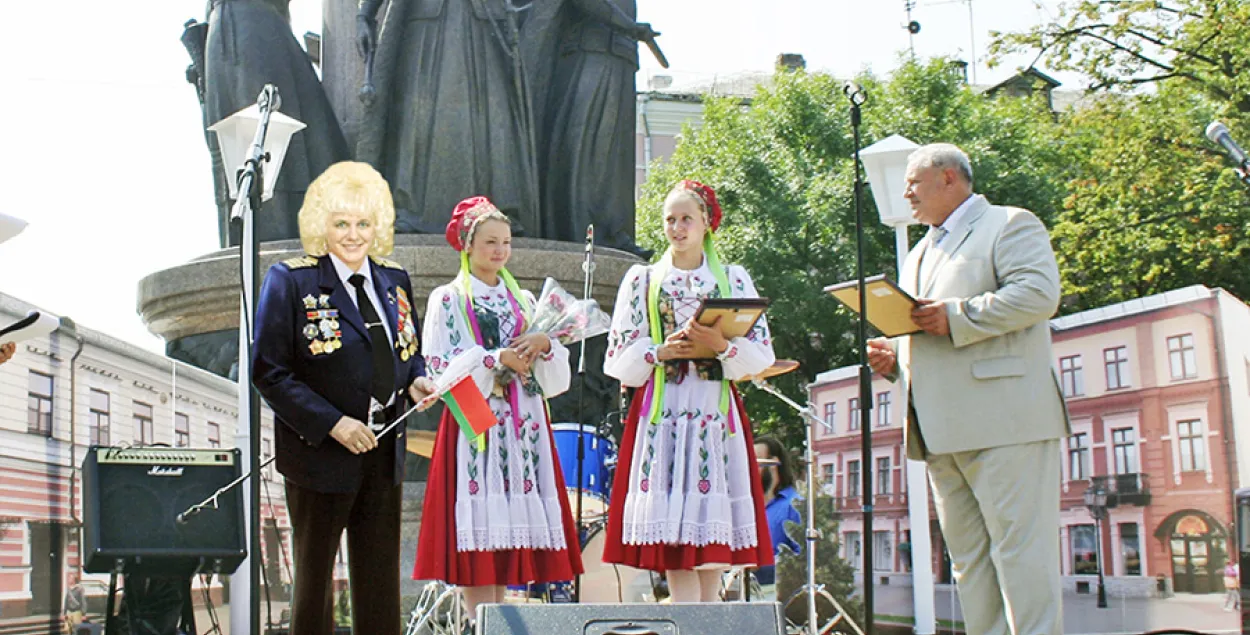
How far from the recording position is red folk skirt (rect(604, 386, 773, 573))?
6.11 metres

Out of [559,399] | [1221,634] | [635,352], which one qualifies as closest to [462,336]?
[635,352]

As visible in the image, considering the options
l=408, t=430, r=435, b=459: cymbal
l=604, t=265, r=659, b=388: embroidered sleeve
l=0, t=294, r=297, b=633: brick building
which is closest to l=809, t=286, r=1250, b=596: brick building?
l=604, t=265, r=659, b=388: embroidered sleeve

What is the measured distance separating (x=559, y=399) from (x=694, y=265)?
3141 millimetres

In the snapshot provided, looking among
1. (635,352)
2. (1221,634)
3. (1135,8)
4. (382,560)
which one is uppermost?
(1135,8)

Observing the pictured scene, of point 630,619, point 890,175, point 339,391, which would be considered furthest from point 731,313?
point 890,175

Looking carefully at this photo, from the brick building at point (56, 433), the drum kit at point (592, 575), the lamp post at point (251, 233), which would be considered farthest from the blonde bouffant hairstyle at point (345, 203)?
the drum kit at point (592, 575)

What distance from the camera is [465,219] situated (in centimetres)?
662

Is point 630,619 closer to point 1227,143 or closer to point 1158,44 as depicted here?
point 1227,143

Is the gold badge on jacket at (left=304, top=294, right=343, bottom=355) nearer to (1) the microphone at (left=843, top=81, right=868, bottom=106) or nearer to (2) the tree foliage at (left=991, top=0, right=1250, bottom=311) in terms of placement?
(1) the microphone at (left=843, top=81, right=868, bottom=106)

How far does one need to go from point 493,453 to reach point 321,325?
187 cm

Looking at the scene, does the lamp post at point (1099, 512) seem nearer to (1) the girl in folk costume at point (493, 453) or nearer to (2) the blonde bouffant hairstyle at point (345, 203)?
(1) the girl in folk costume at point (493, 453)

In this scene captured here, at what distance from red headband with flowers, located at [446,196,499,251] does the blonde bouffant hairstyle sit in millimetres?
1630

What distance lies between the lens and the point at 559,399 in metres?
9.41

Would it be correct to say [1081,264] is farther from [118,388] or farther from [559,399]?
[118,388]
